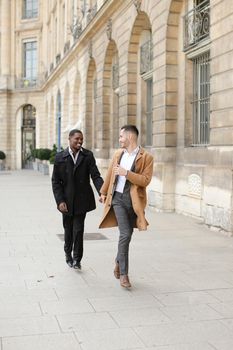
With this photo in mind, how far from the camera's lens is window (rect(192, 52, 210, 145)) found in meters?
12.5

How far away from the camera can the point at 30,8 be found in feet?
154

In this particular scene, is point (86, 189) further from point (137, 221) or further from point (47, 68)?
point (47, 68)

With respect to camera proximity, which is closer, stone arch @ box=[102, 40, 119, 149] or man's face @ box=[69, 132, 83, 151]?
man's face @ box=[69, 132, 83, 151]

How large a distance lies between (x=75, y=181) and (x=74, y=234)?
26.2 inches

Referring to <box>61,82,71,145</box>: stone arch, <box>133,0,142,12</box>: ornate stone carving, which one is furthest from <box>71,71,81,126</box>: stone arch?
<box>133,0,142,12</box>: ornate stone carving

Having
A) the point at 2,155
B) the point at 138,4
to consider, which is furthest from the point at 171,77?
the point at 2,155

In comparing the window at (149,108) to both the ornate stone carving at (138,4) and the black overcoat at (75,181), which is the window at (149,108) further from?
the black overcoat at (75,181)

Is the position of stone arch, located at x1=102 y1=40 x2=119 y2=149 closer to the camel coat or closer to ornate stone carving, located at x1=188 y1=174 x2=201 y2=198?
ornate stone carving, located at x1=188 y1=174 x2=201 y2=198

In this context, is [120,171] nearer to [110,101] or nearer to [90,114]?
[110,101]

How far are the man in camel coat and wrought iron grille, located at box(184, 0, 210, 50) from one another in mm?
6486

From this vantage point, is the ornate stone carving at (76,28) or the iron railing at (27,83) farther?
the iron railing at (27,83)

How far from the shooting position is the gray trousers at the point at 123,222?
6.16 metres

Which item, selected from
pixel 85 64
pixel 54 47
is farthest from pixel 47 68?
pixel 85 64

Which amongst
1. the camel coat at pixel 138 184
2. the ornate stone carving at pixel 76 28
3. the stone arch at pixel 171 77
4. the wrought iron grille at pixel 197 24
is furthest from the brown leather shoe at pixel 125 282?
the ornate stone carving at pixel 76 28
